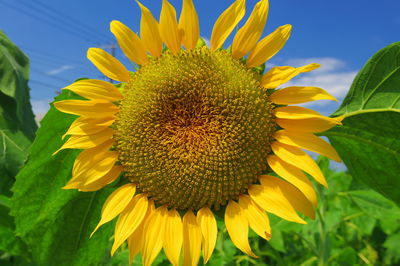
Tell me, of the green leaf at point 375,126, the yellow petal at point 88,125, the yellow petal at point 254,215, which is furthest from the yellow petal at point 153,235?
the green leaf at point 375,126

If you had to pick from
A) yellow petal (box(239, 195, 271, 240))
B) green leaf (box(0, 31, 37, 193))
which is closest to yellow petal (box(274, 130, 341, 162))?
yellow petal (box(239, 195, 271, 240))

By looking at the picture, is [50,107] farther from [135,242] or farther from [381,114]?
[381,114]

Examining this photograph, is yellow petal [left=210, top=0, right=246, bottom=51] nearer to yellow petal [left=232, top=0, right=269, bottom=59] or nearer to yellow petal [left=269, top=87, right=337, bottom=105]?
yellow petal [left=232, top=0, right=269, bottom=59]

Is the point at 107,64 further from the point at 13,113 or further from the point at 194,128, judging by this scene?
the point at 13,113

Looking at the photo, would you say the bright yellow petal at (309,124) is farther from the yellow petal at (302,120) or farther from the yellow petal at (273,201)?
the yellow petal at (273,201)

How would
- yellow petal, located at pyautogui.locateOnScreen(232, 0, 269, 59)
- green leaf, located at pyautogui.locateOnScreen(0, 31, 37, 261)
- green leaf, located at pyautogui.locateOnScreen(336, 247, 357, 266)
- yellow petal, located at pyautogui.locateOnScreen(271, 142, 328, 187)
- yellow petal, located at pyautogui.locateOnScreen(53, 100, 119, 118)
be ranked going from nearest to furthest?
yellow petal, located at pyautogui.locateOnScreen(271, 142, 328, 187) < yellow petal, located at pyautogui.locateOnScreen(232, 0, 269, 59) < yellow petal, located at pyautogui.locateOnScreen(53, 100, 119, 118) < green leaf, located at pyautogui.locateOnScreen(0, 31, 37, 261) < green leaf, located at pyautogui.locateOnScreen(336, 247, 357, 266)

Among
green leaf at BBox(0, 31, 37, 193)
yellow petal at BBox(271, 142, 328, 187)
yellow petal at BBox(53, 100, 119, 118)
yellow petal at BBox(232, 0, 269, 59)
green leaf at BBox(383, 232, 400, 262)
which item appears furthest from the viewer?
green leaf at BBox(383, 232, 400, 262)
